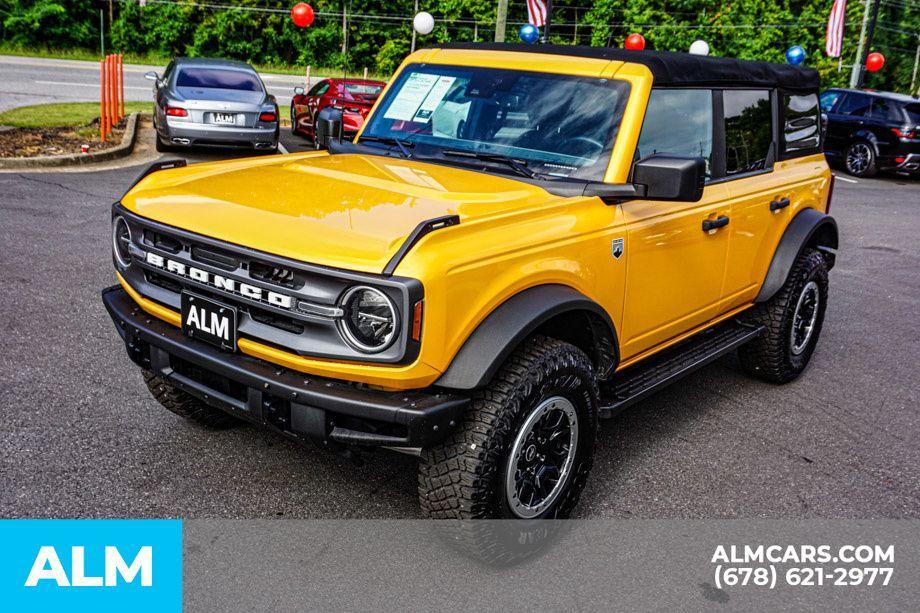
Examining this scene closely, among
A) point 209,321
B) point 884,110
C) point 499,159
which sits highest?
point 884,110

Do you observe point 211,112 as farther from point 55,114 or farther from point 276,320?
point 276,320

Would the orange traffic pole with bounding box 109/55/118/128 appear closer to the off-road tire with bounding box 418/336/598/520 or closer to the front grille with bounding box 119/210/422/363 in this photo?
the front grille with bounding box 119/210/422/363

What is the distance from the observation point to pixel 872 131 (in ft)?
60.8

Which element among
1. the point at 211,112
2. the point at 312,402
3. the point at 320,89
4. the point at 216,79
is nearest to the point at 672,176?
the point at 312,402

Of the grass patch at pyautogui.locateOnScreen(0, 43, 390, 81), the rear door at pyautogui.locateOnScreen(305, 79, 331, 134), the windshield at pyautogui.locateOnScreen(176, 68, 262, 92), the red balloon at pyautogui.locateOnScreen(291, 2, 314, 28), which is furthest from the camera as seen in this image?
the grass patch at pyautogui.locateOnScreen(0, 43, 390, 81)

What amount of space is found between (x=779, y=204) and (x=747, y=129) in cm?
49

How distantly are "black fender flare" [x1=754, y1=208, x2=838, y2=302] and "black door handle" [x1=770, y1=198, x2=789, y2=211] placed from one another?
0.64 feet

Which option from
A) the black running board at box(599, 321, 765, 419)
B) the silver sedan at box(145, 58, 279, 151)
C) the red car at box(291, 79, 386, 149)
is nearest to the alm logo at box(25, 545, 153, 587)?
the black running board at box(599, 321, 765, 419)

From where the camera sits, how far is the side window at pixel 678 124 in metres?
4.12

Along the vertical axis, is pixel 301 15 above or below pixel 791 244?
above

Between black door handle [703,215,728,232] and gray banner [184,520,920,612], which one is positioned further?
black door handle [703,215,728,232]

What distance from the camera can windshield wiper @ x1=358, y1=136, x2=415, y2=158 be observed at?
14.3 feet

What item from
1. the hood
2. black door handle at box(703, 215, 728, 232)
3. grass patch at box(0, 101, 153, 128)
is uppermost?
the hood

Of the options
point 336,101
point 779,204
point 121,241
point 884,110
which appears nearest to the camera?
point 121,241
